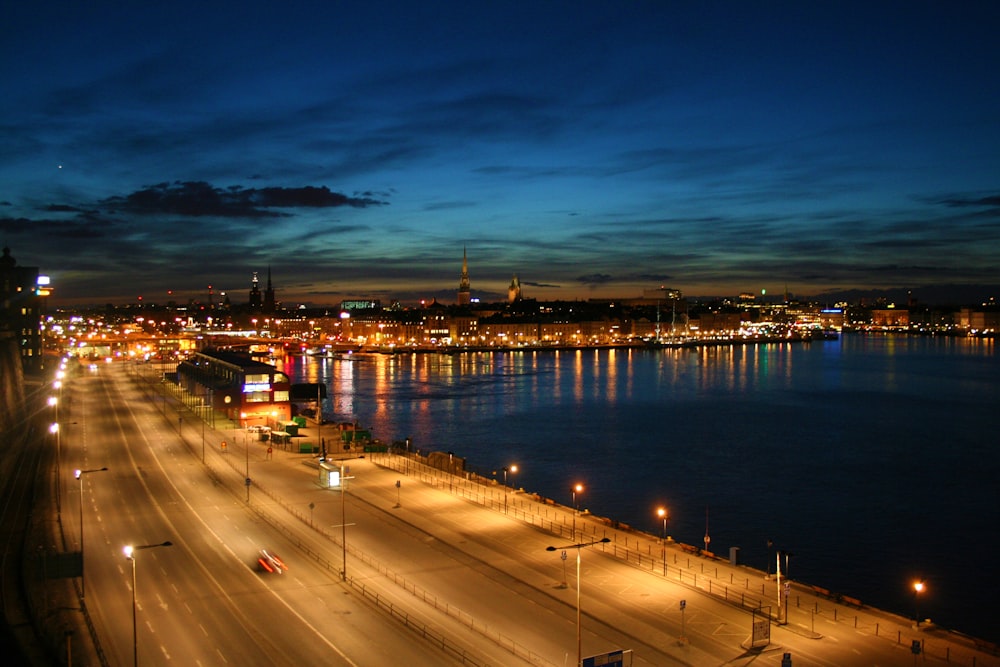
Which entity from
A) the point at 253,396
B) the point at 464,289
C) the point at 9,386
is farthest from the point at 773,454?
the point at 464,289

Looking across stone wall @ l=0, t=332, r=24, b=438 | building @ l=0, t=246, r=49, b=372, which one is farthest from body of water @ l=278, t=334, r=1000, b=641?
building @ l=0, t=246, r=49, b=372

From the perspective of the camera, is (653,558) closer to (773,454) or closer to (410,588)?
(410,588)

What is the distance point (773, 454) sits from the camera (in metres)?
28.8

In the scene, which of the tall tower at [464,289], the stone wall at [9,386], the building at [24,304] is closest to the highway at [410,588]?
the stone wall at [9,386]

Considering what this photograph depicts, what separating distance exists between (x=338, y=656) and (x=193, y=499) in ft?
30.7

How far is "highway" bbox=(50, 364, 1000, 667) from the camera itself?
1020cm

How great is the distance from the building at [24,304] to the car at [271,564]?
131 ft

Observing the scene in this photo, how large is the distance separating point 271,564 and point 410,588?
7.88ft

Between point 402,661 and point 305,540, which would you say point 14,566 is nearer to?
point 305,540

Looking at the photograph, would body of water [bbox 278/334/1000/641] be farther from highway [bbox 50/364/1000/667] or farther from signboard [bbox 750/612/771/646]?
signboard [bbox 750/612/771/646]

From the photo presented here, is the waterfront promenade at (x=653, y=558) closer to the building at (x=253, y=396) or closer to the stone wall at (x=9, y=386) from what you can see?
the building at (x=253, y=396)

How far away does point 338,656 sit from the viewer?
32.4ft

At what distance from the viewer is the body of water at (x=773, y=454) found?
17109 mm

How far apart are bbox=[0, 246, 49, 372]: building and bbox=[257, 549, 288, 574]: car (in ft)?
131
